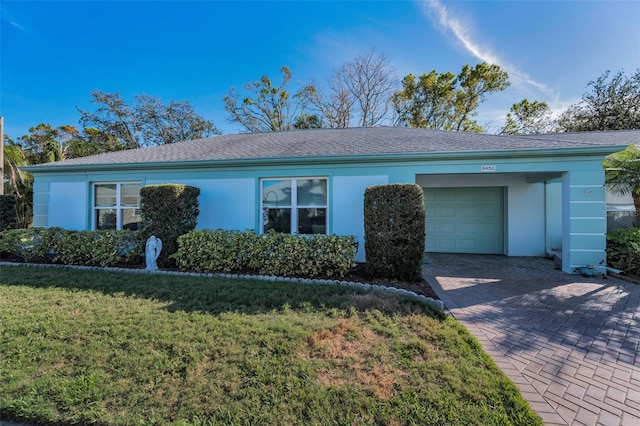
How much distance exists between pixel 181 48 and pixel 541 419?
609 inches

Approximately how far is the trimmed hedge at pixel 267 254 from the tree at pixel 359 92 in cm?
1727

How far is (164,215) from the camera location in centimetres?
666

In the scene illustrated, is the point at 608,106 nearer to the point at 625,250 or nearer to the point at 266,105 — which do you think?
the point at 625,250

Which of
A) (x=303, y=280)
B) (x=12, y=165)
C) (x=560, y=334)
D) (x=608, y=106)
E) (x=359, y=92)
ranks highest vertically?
(x=359, y=92)

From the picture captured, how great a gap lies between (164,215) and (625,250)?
11149 millimetres

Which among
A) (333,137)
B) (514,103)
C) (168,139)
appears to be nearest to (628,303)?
(333,137)

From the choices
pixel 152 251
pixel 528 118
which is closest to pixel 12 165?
pixel 152 251

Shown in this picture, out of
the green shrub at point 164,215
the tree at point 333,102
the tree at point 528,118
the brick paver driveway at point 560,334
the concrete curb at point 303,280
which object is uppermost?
the tree at point 333,102

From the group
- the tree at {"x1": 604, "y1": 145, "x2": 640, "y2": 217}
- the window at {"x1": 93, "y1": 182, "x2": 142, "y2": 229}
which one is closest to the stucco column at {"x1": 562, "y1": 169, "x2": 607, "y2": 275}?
the tree at {"x1": 604, "y1": 145, "x2": 640, "y2": 217}

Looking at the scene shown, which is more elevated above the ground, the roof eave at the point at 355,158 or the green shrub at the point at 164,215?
the roof eave at the point at 355,158

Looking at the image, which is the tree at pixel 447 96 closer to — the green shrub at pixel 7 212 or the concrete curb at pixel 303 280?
the concrete curb at pixel 303 280

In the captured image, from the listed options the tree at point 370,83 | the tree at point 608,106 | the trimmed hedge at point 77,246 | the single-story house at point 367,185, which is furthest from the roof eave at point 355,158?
the tree at point 608,106

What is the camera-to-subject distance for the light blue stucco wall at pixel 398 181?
636cm

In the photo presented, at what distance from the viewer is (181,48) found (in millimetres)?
11906
